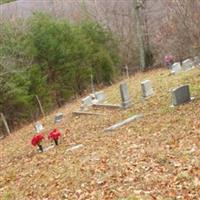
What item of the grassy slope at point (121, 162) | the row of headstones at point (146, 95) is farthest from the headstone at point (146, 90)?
the grassy slope at point (121, 162)

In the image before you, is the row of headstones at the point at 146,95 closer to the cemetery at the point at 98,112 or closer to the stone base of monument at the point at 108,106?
the cemetery at the point at 98,112

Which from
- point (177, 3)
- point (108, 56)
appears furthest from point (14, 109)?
point (177, 3)

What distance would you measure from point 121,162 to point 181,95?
6062 mm

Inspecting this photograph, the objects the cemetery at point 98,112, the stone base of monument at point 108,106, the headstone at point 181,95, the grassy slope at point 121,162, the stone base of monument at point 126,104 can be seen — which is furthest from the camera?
the stone base of monument at point 108,106

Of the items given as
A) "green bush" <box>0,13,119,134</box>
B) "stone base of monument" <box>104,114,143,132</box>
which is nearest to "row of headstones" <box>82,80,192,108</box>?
"stone base of monument" <box>104,114,143,132</box>

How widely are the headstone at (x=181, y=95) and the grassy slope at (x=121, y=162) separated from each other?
15.6 inches

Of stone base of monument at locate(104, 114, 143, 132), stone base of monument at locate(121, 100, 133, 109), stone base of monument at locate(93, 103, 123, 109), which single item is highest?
stone base of monument at locate(104, 114, 143, 132)

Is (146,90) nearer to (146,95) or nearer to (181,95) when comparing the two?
(146,95)

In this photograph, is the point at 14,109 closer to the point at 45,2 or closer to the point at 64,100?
the point at 64,100

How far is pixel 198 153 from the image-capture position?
8.97 m

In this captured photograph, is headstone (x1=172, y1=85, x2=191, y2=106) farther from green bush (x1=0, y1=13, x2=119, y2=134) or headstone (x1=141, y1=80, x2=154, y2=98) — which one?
green bush (x1=0, y1=13, x2=119, y2=134)

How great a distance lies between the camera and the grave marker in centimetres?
1512

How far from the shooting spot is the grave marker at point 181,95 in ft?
49.6

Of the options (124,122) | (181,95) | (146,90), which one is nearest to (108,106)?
(146,90)
